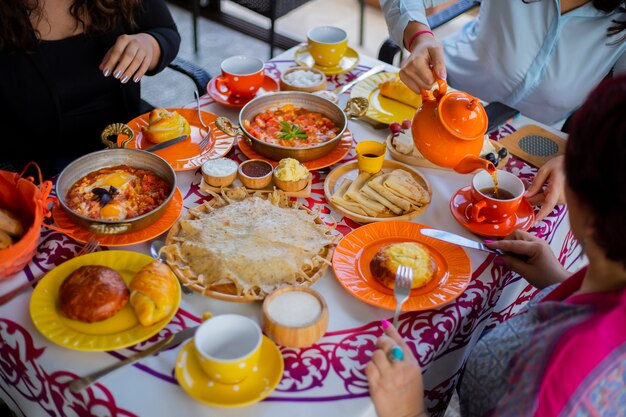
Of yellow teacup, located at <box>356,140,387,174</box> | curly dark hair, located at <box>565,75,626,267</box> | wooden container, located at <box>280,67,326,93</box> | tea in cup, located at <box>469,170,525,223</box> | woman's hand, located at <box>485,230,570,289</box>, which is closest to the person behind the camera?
curly dark hair, located at <box>565,75,626,267</box>

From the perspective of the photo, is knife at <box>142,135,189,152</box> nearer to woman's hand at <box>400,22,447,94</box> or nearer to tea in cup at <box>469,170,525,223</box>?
woman's hand at <box>400,22,447,94</box>

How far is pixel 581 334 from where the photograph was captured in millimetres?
937

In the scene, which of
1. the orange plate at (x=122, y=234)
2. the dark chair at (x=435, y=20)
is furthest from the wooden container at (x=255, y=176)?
the dark chair at (x=435, y=20)

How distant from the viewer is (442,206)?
5.32 feet

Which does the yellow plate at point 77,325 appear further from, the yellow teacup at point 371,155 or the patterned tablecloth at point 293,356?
the yellow teacup at point 371,155

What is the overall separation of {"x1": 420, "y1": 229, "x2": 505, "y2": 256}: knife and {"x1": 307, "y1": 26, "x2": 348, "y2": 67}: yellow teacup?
3.21 ft

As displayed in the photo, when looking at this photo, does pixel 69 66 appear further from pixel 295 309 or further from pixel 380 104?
pixel 295 309

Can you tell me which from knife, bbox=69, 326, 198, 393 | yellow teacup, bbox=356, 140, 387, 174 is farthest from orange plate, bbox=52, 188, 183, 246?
yellow teacup, bbox=356, 140, 387, 174

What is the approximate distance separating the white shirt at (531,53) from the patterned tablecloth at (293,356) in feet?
3.09

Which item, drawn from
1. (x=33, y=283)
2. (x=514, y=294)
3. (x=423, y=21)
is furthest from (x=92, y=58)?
(x=514, y=294)

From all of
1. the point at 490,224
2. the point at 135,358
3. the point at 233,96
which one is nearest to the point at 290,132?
the point at 233,96

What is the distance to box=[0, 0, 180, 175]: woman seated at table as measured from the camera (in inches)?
74.3

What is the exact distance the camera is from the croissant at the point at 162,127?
174cm

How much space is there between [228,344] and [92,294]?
0.32m
